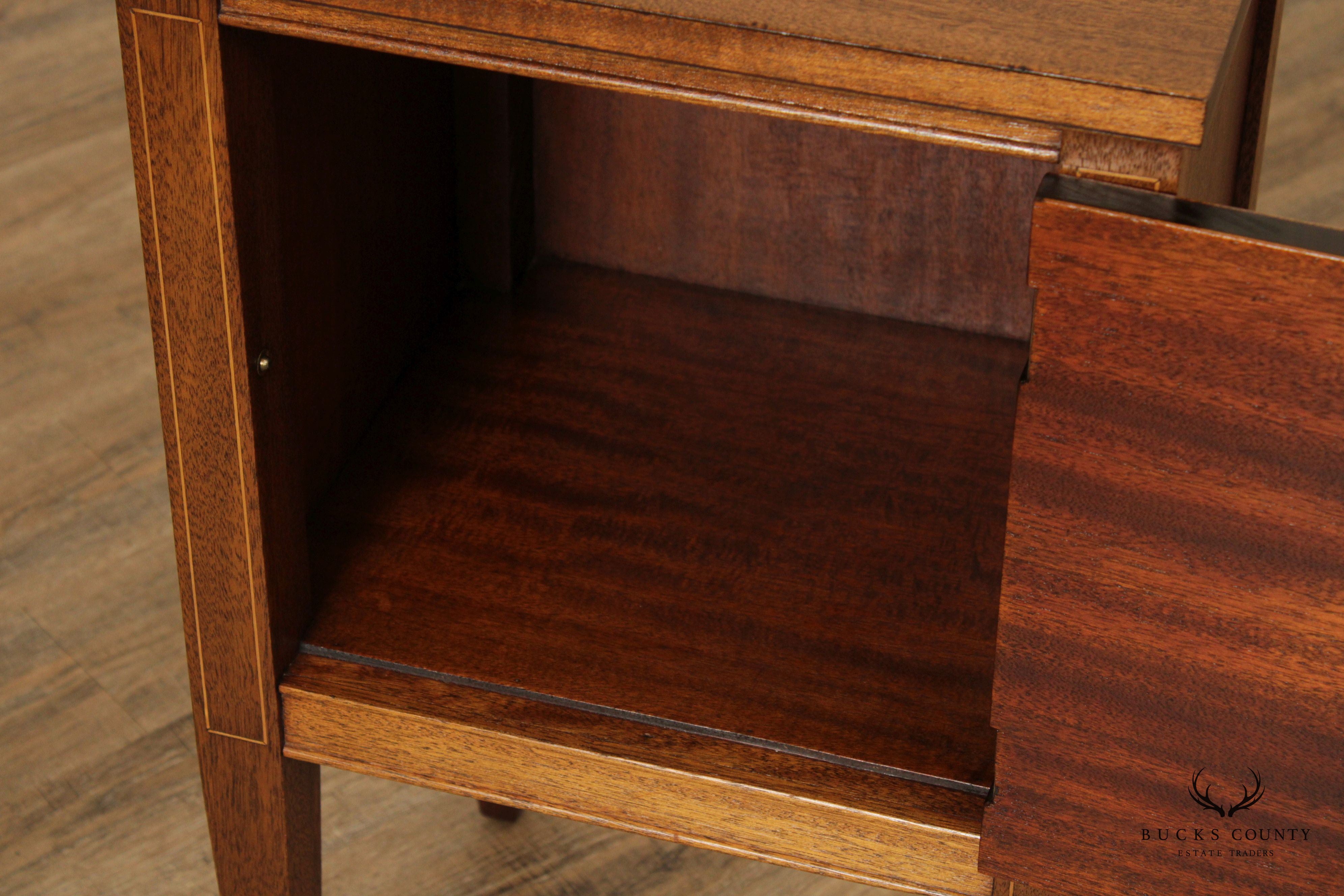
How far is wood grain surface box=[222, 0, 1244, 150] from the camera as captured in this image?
1.63 ft

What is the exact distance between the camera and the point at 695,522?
79cm

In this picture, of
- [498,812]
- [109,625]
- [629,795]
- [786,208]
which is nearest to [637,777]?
[629,795]

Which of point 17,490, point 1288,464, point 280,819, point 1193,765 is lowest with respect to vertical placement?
point 17,490

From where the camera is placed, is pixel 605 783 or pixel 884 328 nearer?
pixel 605 783

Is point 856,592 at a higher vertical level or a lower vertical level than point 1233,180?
lower

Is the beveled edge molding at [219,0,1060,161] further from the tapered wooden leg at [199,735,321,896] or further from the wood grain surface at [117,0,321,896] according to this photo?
the tapered wooden leg at [199,735,321,896]

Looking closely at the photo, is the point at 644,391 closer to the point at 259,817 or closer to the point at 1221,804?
the point at 259,817

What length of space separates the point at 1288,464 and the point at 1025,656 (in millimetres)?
113

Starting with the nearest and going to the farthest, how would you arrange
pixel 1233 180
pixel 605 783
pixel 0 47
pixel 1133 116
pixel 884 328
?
pixel 1133 116 < pixel 605 783 < pixel 1233 180 < pixel 884 328 < pixel 0 47

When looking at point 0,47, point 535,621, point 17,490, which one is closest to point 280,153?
point 535,621

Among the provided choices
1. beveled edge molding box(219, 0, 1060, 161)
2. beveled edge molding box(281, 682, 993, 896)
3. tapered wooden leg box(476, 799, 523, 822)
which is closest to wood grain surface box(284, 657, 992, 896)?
beveled edge molding box(281, 682, 993, 896)

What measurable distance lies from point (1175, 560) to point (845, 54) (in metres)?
0.18

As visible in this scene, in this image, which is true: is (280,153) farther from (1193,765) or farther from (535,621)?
(1193,765)

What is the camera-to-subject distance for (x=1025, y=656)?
58cm
